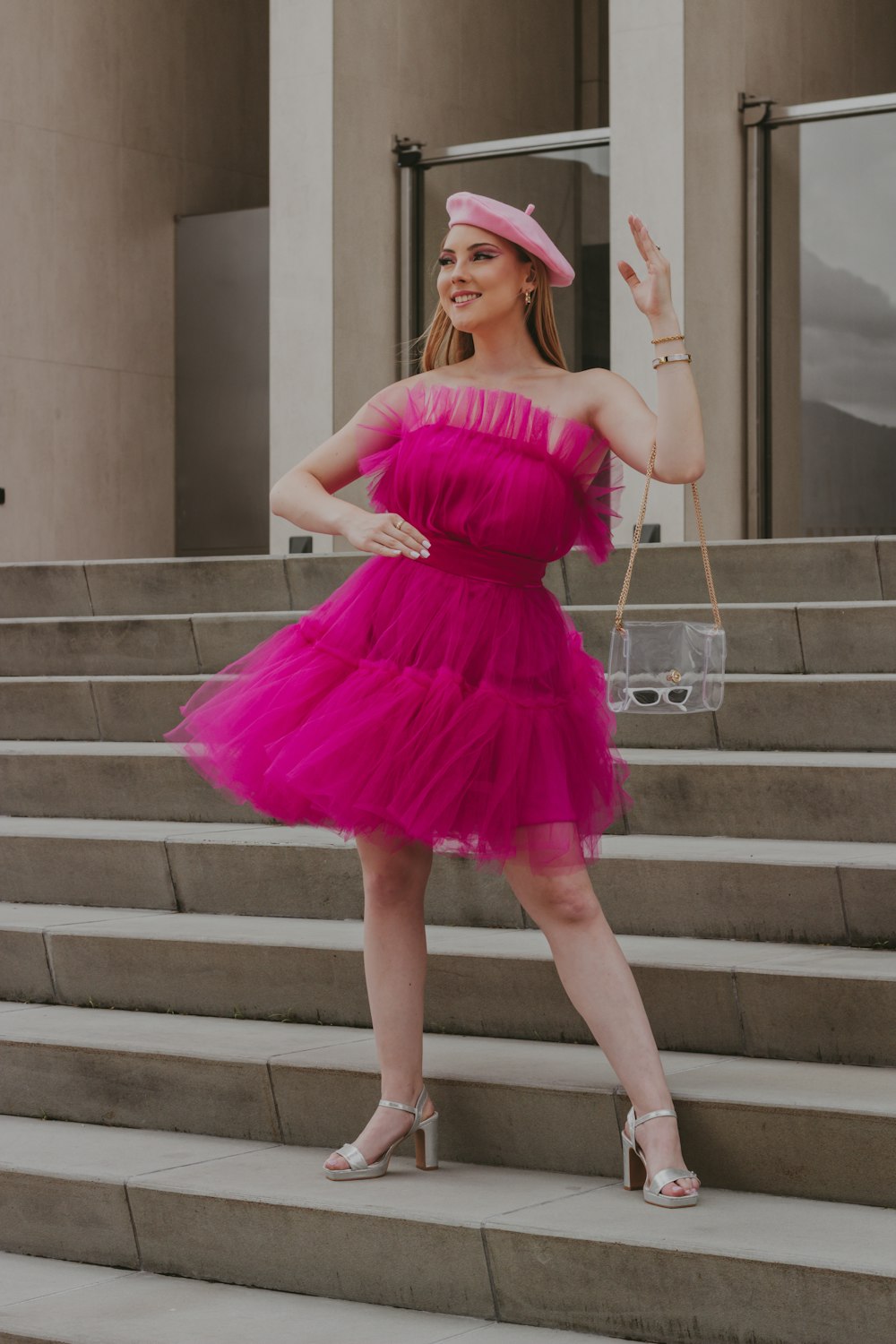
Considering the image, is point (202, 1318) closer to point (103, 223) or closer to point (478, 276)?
point (478, 276)

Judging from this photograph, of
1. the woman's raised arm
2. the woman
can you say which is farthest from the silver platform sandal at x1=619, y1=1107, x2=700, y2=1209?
the woman's raised arm

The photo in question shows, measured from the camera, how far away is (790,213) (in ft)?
34.7

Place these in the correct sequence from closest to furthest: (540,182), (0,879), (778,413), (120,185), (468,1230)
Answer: (468,1230) < (0,879) < (778,413) < (540,182) < (120,185)

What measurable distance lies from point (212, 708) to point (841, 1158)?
1601 mm

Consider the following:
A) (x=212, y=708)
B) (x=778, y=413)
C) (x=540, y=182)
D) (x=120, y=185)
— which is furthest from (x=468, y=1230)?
(x=120, y=185)

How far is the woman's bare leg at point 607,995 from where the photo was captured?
3521mm

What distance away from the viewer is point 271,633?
289 inches

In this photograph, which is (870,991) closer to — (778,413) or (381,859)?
(381,859)

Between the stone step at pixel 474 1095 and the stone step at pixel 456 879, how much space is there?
53 cm

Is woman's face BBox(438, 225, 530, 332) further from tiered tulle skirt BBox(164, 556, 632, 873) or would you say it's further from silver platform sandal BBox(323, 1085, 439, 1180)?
silver platform sandal BBox(323, 1085, 439, 1180)

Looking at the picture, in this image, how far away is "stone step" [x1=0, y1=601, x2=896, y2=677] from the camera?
20.2ft

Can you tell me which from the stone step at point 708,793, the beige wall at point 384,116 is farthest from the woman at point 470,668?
the beige wall at point 384,116

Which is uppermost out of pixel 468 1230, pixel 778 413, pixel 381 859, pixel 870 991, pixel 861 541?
pixel 778 413

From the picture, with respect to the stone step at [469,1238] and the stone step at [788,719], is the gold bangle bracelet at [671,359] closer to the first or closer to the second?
the stone step at [469,1238]
